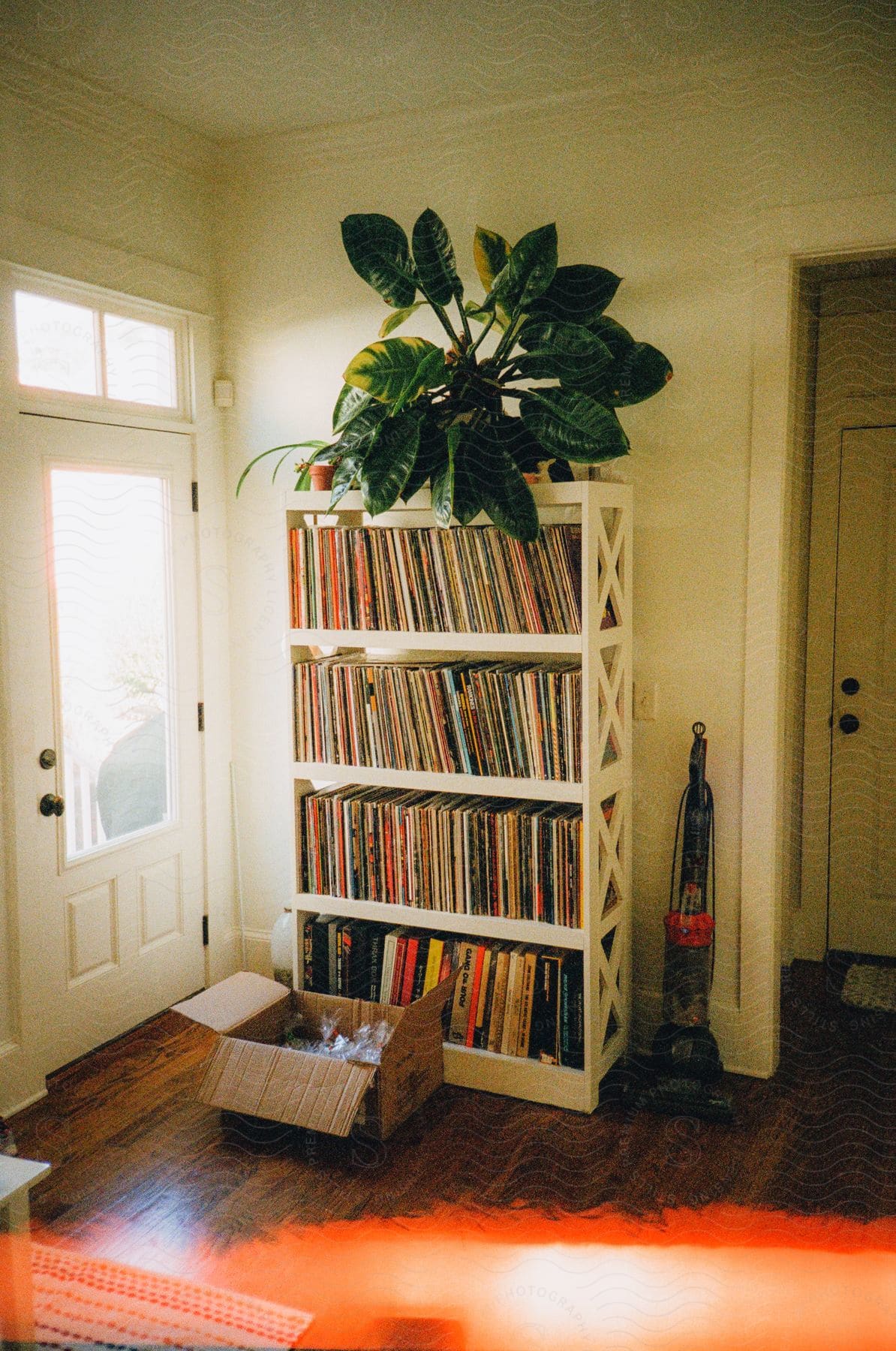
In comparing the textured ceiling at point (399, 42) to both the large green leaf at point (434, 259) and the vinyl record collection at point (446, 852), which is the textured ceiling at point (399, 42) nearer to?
the large green leaf at point (434, 259)

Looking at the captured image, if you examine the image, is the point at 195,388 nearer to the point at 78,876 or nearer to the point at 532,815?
the point at 78,876

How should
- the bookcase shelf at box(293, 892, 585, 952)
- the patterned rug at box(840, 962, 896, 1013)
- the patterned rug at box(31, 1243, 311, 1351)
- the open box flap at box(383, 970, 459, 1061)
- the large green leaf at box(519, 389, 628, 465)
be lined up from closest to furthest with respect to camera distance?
the patterned rug at box(31, 1243, 311, 1351) → the large green leaf at box(519, 389, 628, 465) → the open box flap at box(383, 970, 459, 1061) → the bookcase shelf at box(293, 892, 585, 952) → the patterned rug at box(840, 962, 896, 1013)

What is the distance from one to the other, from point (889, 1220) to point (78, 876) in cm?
214

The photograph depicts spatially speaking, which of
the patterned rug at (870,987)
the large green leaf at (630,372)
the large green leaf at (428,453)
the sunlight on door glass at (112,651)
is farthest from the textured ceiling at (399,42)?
the patterned rug at (870,987)

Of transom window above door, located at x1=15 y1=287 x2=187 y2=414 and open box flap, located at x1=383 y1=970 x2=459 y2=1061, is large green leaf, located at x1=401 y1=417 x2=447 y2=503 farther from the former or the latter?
open box flap, located at x1=383 y1=970 x2=459 y2=1061

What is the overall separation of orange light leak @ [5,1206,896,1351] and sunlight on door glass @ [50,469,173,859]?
1185 mm

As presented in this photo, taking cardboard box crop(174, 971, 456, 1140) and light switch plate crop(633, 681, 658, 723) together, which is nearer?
cardboard box crop(174, 971, 456, 1140)

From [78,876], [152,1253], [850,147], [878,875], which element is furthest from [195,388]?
[878,875]

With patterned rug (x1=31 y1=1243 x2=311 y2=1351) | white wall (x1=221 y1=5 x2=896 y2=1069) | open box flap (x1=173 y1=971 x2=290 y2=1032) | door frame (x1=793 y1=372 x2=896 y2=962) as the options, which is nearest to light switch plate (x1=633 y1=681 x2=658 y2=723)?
white wall (x1=221 y1=5 x2=896 y2=1069)

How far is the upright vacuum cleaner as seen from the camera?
2.66m

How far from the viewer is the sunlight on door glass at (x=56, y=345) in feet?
8.81

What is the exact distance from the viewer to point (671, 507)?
282 centimetres

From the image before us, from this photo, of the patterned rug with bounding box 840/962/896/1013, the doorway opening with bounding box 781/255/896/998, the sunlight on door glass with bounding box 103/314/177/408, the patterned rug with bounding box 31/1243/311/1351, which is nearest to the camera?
the patterned rug with bounding box 31/1243/311/1351

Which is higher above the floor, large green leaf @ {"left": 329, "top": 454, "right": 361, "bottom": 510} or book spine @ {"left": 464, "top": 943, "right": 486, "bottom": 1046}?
Answer: large green leaf @ {"left": 329, "top": 454, "right": 361, "bottom": 510}
